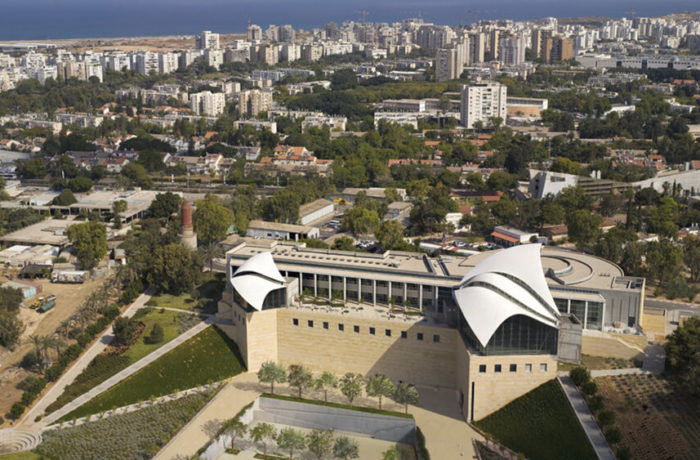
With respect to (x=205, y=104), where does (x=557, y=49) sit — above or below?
above

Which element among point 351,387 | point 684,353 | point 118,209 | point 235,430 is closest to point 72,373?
point 235,430

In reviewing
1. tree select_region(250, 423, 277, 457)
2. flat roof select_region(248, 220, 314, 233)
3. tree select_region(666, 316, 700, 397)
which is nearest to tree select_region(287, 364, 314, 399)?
tree select_region(250, 423, 277, 457)

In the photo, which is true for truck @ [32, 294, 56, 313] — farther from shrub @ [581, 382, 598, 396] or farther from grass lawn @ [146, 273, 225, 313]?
shrub @ [581, 382, 598, 396]

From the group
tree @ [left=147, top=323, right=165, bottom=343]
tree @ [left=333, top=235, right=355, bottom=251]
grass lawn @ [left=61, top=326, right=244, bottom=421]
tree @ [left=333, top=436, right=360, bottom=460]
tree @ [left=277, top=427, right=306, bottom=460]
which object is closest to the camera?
tree @ [left=333, top=436, right=360, bottom=460]

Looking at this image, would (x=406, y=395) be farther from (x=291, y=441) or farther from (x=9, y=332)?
(x=9, y=332)

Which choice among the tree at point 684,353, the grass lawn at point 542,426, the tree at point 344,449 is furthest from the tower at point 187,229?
the tree at point 684,353

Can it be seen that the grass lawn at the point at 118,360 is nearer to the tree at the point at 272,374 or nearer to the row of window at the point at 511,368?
the tree at the point at 272,374

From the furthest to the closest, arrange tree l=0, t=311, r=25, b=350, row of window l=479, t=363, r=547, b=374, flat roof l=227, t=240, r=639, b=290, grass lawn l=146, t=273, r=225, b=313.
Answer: grass lawn l=146, t=273, r=225, b=313, tree l=0, t=311, r=25, b=350, flat roof l=227, t=240, r=639, b=290, row of window l=479, t=363, r=547, b=374
